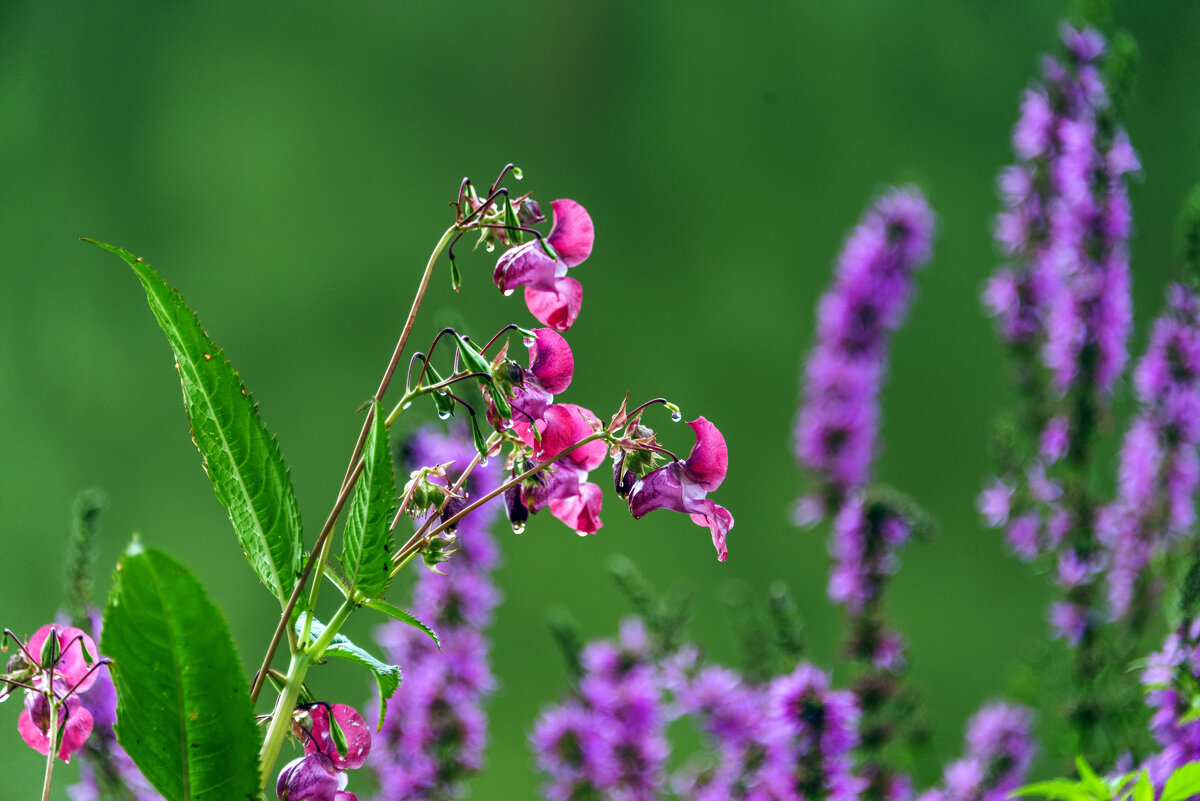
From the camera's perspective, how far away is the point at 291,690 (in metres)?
0.27

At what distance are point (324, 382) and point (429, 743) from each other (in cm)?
130

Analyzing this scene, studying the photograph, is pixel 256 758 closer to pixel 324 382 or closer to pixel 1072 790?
pixel 1072 790

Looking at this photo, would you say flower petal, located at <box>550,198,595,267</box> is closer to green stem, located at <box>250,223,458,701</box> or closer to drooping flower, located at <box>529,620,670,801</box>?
green stem, located at <box>250,223,458,701</box>

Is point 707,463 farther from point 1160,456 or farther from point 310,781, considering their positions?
point 1160,456

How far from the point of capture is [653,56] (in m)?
1.97

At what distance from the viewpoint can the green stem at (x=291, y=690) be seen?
0.27 metres

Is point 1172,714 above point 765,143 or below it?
below

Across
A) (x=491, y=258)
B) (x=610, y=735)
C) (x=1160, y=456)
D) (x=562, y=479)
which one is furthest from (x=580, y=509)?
(x=491, y=258)

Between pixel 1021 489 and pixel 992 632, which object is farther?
pixel 992 632

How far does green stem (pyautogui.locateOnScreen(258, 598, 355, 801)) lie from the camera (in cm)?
27

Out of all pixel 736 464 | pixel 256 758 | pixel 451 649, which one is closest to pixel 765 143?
pixel 736 464

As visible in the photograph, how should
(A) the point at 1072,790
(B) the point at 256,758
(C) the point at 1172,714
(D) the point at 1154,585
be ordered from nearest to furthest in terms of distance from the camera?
(B) the point at 256,758
(A) the point at 1072,790
(C) the point at 1172,714
(D) the point at 1154,585

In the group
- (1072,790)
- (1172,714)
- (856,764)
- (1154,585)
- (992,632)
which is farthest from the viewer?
(992,632)

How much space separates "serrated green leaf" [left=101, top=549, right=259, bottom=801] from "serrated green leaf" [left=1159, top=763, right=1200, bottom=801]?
29cm
